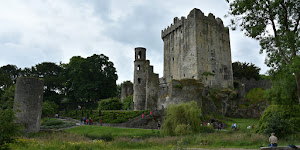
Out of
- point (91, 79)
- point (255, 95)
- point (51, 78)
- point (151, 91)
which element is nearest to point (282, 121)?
point (255, 95)

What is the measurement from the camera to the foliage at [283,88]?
624 inches

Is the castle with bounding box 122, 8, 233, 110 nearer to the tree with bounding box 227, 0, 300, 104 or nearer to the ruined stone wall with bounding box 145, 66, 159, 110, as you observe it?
the ruined stone wall with bounding box 145, 66, 159, 110

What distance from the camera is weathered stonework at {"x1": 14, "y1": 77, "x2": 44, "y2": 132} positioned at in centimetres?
2222

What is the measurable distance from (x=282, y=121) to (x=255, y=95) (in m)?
25.0

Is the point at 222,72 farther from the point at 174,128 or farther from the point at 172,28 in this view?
the point at 174,128

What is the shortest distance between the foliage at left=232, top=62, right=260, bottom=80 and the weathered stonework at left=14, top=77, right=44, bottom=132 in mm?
39800

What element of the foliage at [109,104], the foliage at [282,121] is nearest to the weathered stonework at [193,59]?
the foliage at [109,104]

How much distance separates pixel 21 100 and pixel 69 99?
32313mm

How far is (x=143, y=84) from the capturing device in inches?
1730

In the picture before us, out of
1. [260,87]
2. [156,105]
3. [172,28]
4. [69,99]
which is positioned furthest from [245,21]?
[69,99]

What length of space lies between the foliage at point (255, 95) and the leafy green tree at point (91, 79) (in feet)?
90.7

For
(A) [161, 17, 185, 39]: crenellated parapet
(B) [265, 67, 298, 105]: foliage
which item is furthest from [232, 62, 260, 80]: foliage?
(B) [265, 67, 298, 105]: foliage

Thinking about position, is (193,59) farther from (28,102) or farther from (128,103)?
(28,102)

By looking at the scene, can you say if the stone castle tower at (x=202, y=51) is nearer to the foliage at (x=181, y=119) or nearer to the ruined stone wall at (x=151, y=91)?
the ruined stone wall at (x=151, y=91)
